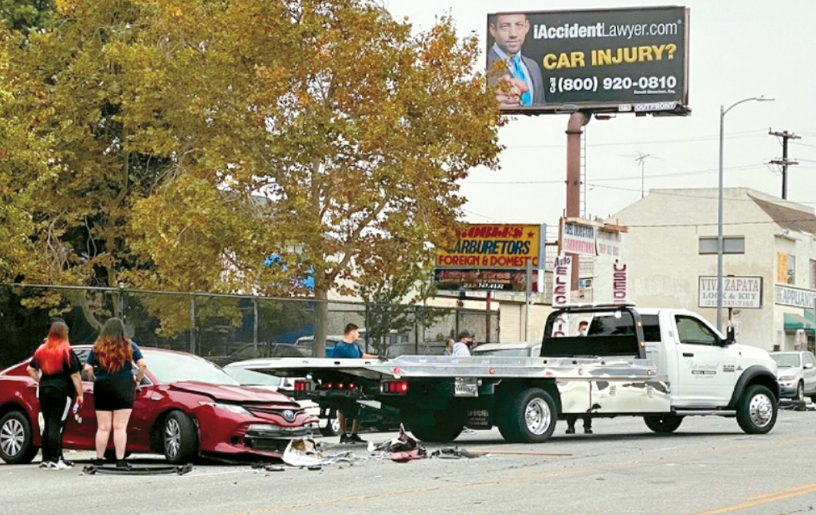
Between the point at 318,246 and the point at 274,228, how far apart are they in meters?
1.04

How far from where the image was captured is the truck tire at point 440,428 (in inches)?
882

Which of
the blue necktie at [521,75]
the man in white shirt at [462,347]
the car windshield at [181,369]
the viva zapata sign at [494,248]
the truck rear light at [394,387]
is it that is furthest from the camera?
the blue necktie at [521,75]

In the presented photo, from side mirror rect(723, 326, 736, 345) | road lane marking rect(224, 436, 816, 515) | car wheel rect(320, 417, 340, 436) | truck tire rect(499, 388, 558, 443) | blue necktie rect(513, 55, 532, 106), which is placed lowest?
car wheel rect(320, 417, 340, 436)

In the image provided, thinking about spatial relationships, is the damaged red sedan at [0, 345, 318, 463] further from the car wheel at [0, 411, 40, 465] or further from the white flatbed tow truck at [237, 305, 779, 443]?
the white flatbed tow truck at [237, 305, 779, 443]

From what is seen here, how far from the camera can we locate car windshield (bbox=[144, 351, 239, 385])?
18.5 meters

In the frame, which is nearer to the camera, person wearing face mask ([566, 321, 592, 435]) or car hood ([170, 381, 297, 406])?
car hood ([170, 381, 297, 406])

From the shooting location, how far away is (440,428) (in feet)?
74.7

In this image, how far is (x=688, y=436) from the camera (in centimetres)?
2444

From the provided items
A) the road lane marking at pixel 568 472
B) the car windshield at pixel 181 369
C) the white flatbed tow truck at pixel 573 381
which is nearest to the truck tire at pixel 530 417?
the white flatbed tow truck at pixel 573 381

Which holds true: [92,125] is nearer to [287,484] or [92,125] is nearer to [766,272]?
[287,484]

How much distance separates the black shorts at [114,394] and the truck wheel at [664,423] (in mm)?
11034

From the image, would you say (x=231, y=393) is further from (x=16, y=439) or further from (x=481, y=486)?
(x=481, y=486)

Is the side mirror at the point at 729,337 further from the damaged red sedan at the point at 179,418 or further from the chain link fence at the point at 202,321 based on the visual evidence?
the chain link fence at the point at 202,321

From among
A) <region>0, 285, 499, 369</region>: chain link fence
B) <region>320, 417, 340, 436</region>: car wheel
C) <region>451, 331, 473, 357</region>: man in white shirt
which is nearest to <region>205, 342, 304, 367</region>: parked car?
<region>0, 285, 499, 369</region>: chain link fence
